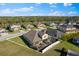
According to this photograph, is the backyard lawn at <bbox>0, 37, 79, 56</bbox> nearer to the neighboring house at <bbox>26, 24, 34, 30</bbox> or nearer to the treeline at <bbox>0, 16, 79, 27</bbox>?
the neighboring house at <bbox>26, 24, 34, 30</bbox>

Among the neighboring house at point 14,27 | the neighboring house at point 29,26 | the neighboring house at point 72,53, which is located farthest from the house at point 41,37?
the neighboring house at point 72,53

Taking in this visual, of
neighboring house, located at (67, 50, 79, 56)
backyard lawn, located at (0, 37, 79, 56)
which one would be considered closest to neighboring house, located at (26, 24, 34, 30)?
backyard lawn, located at (0, 37, 79, 56)

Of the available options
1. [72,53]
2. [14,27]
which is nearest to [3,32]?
[14,27]

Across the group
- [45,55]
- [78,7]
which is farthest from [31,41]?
[78,7]

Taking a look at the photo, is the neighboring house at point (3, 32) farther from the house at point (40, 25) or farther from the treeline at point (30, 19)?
the house at point (40, 25)

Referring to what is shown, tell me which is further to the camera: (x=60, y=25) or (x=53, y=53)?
(x=60, y=25)

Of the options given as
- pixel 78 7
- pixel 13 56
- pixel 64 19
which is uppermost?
pixel 78 7

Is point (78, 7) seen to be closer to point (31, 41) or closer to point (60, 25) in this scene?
point (60, 25)

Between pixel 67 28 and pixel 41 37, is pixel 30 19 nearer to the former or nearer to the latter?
pixel 41 37
